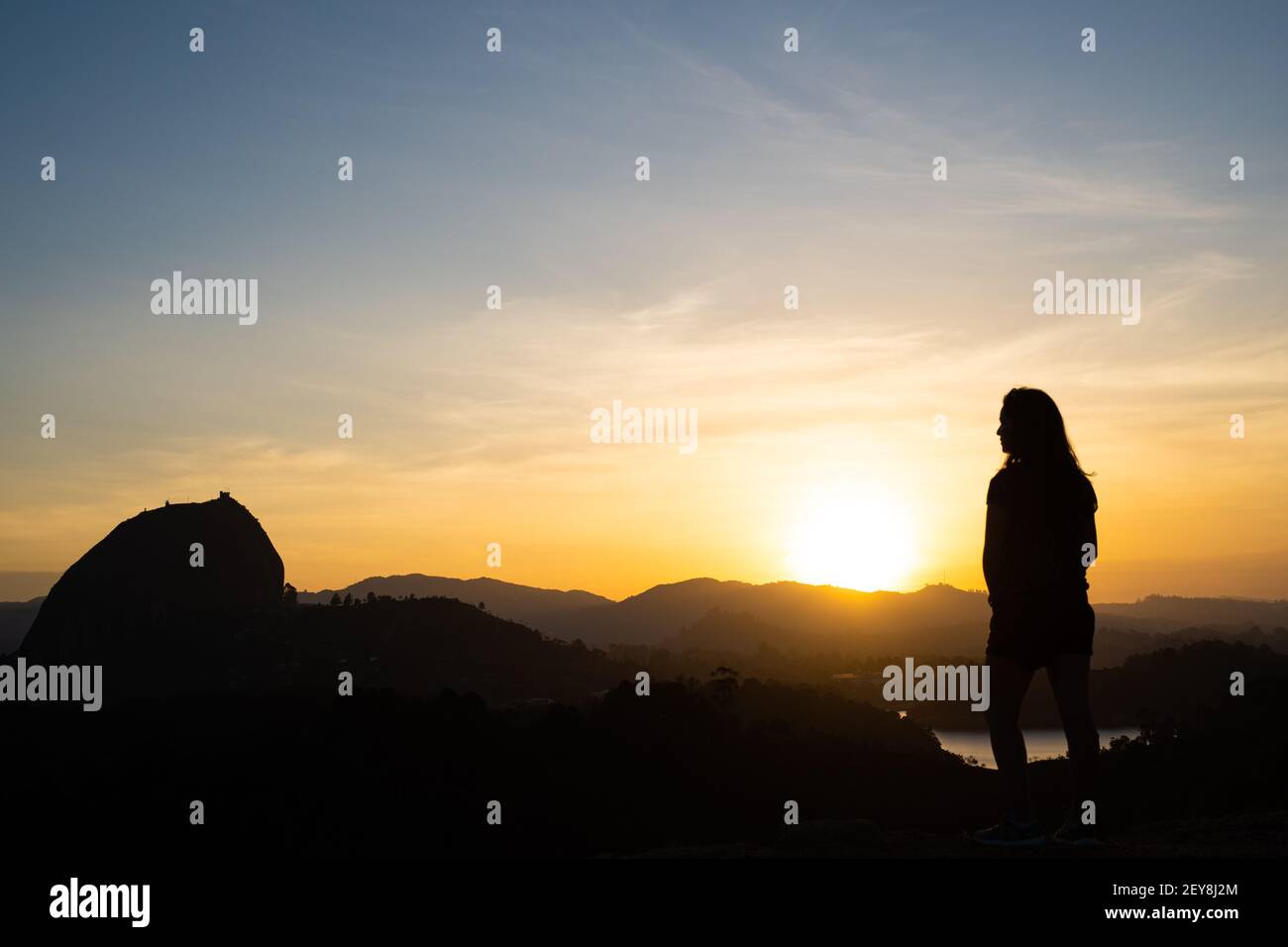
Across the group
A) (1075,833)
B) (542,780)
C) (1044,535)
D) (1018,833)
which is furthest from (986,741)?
(1044,535)

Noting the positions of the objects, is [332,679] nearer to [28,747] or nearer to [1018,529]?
A: [28,747]

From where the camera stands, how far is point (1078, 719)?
27.3 feet

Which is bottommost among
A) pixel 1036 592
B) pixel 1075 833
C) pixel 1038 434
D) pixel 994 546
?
pixel 1075 833

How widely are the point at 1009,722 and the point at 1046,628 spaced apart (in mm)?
807

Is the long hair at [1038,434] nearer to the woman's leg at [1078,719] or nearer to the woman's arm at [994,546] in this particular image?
the woman's arm at [994,546]

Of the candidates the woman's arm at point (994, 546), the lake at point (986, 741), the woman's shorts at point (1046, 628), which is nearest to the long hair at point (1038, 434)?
the woman's arm at point (994, 546)

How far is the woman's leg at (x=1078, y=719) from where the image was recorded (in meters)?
8.33

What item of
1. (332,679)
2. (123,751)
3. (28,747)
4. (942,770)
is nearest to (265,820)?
(123,751)

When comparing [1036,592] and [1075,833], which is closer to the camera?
[1075,833]

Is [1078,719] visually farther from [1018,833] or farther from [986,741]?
[986,741]
